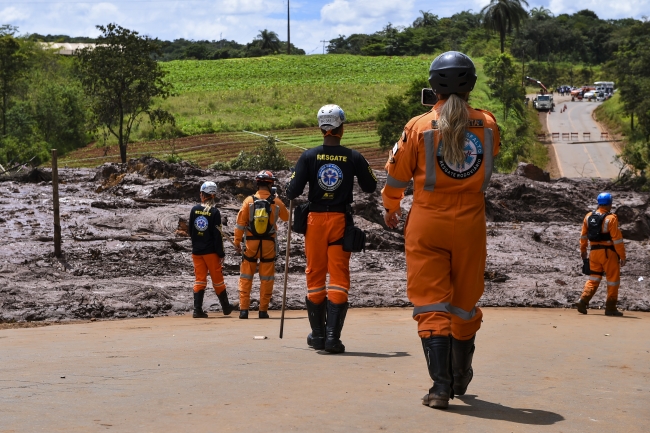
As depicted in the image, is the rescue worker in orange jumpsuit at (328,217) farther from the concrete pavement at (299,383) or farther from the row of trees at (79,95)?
the row of trees at (79,95)

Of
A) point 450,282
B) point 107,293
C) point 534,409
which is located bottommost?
point 107,293

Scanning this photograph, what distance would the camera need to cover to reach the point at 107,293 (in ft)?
48.3

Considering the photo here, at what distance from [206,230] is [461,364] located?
741 centimetres

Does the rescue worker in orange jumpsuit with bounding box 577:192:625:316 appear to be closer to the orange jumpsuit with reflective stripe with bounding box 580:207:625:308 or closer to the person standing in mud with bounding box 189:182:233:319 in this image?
the orange jumpsuit with reflective stripe with bounding box 580:207:625:308

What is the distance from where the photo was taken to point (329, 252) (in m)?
8.66

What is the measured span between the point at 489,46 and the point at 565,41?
4534cm

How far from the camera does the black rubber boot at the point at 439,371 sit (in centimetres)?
579

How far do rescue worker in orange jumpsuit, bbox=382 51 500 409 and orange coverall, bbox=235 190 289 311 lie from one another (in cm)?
609

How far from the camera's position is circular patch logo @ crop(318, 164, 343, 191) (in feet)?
28.5

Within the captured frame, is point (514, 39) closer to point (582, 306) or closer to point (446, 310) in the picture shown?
point (582, 306)

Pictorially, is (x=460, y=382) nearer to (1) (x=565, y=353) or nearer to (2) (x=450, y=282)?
(2) (x=450, y=282)

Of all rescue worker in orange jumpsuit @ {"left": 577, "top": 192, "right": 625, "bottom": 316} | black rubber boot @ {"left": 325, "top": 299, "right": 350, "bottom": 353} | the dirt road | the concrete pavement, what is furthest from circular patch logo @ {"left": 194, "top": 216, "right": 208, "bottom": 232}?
the dirt road

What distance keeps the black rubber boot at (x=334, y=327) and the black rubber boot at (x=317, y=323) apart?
17 cm

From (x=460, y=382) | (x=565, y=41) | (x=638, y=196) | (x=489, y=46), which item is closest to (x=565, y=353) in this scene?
(x=460, y=382)
